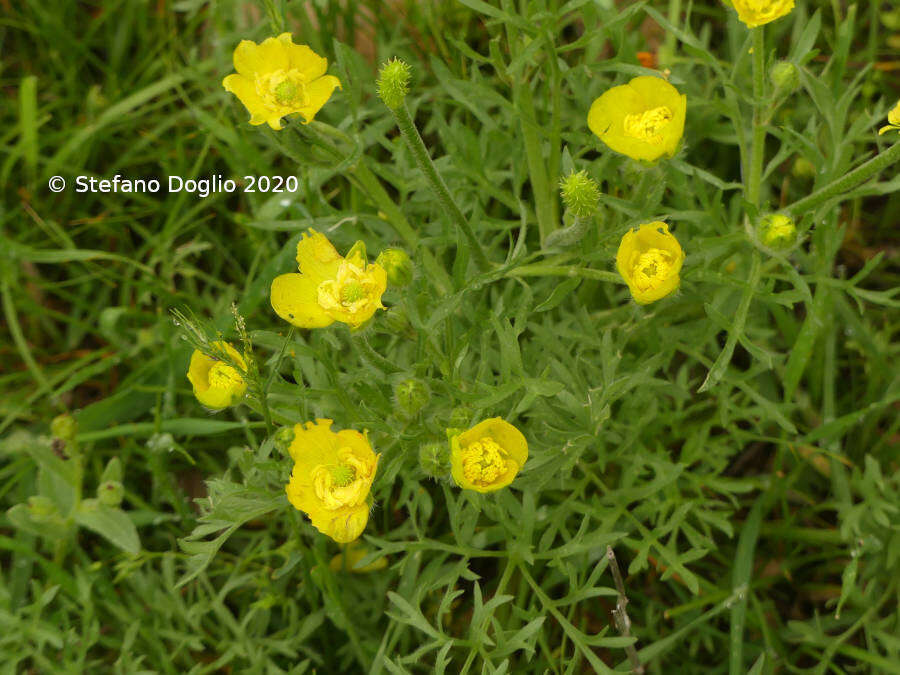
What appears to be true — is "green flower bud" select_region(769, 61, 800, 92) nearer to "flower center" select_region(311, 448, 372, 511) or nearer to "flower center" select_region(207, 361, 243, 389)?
"flower center" select_region(311, 448, 372, 511)

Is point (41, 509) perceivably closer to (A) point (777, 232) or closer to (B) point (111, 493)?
(B) point (111, 493)

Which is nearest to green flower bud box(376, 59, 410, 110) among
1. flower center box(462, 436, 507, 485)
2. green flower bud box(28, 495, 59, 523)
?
flower center box(462, 436, 507, 485)

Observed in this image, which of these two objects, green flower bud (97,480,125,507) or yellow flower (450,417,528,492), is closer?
yellow flower (450,417,528,492)

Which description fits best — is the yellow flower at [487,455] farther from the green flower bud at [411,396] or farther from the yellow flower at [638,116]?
the yellow flower at [638,116]

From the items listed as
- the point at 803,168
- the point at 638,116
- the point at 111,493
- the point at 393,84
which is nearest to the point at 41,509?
the point at 111,493

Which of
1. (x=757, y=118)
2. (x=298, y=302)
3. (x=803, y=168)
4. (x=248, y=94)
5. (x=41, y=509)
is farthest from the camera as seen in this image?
(x=803, y=168)

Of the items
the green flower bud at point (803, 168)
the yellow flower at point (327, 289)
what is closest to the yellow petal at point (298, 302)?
the yellow flower at point (327, 289)
